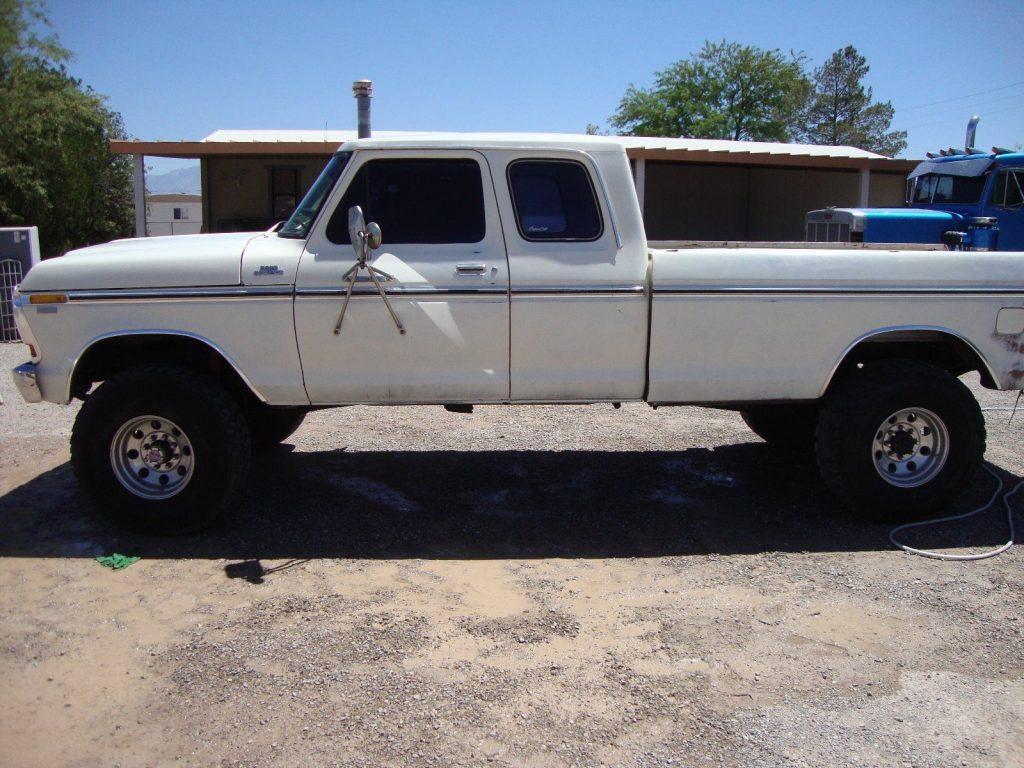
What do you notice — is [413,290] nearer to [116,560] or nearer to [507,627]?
[507,627]

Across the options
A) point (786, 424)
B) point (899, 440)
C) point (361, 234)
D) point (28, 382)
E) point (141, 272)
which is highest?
point (361, 234)

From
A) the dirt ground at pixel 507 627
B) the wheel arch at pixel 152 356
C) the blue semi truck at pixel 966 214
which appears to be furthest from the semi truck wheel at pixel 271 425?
the blue semi truck at pixel 966 214

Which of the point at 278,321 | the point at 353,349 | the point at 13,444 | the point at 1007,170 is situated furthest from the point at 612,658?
the point at 1007,170

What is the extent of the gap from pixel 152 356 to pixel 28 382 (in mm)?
659

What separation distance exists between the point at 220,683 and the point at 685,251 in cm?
327

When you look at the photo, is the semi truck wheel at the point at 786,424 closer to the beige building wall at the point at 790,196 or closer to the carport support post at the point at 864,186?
the carport support post at the point at 864,186

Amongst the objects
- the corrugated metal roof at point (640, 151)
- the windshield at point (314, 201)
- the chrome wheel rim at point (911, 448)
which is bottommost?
the chrome wheel rim at point (911, 448)

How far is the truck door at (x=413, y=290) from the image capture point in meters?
4.92

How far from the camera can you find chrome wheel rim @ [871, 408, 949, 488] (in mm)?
5266

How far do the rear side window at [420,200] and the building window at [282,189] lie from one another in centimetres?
1724

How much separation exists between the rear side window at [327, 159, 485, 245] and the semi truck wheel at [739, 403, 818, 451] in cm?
275

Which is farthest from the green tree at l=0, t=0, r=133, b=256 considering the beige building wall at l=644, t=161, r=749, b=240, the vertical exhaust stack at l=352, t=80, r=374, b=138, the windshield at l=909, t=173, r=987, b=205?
the windshield at l=909, t=173, r=987, b=205

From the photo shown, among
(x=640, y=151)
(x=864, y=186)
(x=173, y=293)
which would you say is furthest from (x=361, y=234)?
(x=864, y=186)

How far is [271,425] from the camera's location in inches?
257
